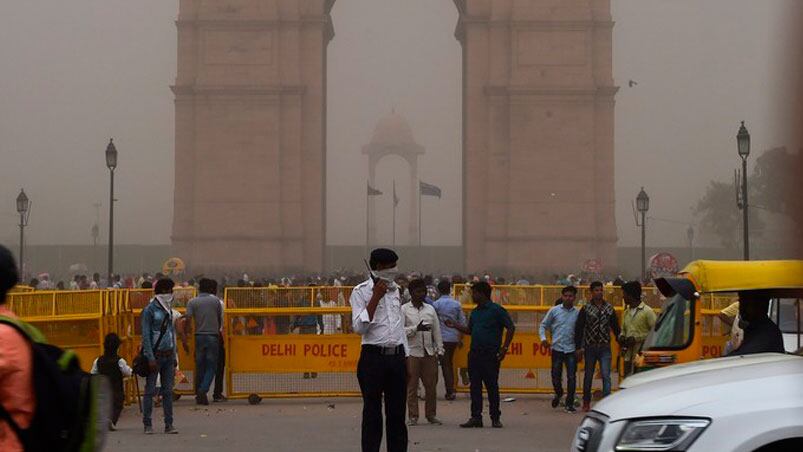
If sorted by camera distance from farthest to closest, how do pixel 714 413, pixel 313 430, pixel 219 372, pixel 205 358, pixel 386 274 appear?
pixel 219 372
pixel 205 358
pixel 313 430
pixel 386 274
pixel 714 413

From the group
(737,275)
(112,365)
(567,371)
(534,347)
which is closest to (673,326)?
(737,275)

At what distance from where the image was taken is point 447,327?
1398 centimetres

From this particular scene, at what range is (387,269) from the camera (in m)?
7.94

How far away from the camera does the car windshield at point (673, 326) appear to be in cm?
879

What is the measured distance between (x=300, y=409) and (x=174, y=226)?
29.9 m

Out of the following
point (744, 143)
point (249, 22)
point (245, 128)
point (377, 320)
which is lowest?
point (377, 320)

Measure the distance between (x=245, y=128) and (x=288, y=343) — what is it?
27716mm

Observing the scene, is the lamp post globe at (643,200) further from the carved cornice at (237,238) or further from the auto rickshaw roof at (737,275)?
the auto rickshaw roof at (737,275)

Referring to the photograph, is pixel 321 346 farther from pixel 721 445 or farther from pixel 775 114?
pixel 775 114

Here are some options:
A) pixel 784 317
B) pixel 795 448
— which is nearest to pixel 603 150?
pixel 784 317

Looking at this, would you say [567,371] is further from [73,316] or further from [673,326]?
[673,326]

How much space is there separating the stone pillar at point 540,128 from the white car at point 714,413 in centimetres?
3705

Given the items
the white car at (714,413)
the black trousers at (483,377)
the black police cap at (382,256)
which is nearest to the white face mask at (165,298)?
the black trousers at (483,377)

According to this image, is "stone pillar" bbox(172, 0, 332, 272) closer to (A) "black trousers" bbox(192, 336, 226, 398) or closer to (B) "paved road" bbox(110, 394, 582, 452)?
(A) "black trousers" bbox(192, 336, 226, 398)
